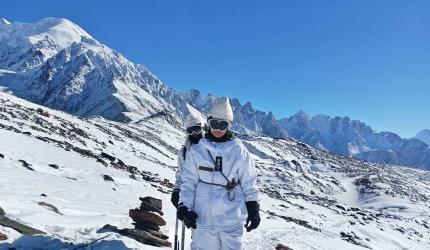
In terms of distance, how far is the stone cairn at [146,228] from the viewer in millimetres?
14250

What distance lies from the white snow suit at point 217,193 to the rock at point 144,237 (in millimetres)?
6278

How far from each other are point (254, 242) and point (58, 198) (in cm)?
877

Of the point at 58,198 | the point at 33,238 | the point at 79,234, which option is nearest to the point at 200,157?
the point at 33,238

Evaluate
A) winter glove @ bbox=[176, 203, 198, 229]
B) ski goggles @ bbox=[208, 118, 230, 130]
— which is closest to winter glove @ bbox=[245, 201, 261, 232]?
winter glove @ bbox=[176, 203, 198, 229]

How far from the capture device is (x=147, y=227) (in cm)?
1606

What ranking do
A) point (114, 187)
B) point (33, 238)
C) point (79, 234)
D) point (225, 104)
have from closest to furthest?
point (225, 104), point (33, 238), point (79, 234), point (114, 187)

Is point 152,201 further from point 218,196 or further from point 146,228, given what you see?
point 218,196

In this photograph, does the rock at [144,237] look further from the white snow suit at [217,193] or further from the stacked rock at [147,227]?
the white snow suit at [217,193]

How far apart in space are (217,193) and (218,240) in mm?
792

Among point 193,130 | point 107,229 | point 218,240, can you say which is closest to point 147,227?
point 107,229

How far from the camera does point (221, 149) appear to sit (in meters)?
8.21

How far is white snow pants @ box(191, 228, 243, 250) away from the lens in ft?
26.5

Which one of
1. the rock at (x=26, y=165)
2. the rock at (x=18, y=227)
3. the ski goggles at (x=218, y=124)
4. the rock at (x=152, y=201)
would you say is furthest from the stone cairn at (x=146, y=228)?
the rock at (x=26, y=165)

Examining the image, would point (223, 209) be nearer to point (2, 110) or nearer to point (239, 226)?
point (239, 226)
